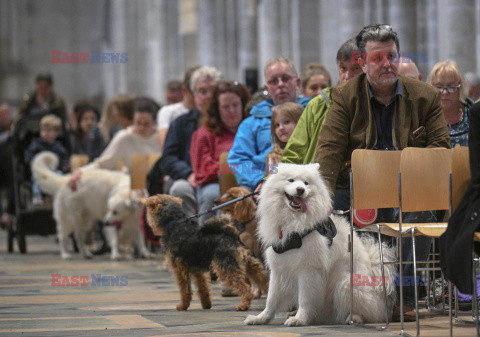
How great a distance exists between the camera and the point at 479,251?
200 inches

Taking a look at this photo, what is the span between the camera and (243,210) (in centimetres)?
710

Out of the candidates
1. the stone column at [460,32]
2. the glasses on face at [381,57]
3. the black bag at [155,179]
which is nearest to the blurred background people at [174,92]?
the black bag at [155,179]

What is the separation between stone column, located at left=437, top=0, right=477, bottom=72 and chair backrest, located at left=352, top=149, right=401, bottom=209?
271 inches

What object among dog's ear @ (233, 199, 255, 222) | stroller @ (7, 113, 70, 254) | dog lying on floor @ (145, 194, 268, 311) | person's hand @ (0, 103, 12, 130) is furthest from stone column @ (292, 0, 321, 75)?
dog lying on floor @ (145, 194, 268, 311)

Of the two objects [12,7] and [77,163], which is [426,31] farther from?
[12,7]

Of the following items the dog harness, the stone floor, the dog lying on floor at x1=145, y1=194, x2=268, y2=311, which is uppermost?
the dog harness

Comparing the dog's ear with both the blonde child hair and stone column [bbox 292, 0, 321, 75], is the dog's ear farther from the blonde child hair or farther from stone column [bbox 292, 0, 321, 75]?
stone column [bbox 292, 0, 321, 75]

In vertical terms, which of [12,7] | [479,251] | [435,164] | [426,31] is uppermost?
[12,7]

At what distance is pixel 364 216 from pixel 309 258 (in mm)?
661

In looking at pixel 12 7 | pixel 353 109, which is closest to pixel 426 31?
pixel 353 109

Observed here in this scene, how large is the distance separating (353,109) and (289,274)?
109 cm

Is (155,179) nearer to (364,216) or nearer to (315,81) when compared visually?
(315,81)

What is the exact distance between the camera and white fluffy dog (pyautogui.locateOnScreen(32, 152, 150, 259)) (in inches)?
461

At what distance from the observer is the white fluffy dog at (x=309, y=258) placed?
5645 mm
